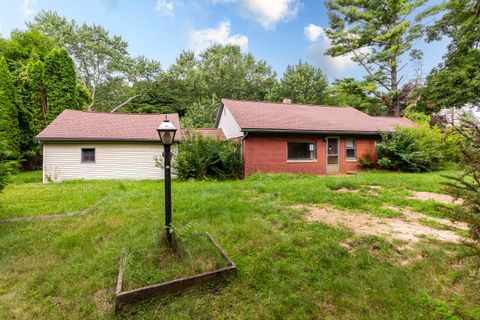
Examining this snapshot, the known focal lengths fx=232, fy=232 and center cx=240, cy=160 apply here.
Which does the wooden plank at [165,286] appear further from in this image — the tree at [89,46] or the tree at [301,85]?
the tree at [89,46]

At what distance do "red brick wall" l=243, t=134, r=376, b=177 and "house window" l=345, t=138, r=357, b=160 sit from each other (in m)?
0.30

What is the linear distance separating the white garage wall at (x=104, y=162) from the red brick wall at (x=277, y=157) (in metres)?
4.85

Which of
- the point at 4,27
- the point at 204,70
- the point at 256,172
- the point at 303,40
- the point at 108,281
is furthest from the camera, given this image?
the point at 204,70

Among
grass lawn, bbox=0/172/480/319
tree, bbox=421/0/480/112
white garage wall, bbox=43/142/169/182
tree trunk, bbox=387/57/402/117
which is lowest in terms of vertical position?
grass lawn, bbox=0/172/480/319

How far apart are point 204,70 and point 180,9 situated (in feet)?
49.5

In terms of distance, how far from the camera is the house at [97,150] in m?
11.1

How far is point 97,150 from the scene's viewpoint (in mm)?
11648

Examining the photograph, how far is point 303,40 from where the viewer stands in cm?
1642

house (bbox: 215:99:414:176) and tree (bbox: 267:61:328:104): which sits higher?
tree (bbox: 267:61:328:104)

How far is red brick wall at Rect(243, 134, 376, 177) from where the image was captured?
1116 centimetres

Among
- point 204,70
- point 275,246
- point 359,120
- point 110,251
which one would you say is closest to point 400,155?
point 359,120

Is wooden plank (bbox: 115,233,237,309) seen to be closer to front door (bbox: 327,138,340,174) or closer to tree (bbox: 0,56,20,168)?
front door (bbox: 327,138,340,174)

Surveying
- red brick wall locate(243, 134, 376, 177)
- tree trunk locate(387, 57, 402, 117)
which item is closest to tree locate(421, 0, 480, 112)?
red brick wall locate(243, 134, 376, 177)

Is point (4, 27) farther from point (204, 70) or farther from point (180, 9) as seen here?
point (180, 9)
